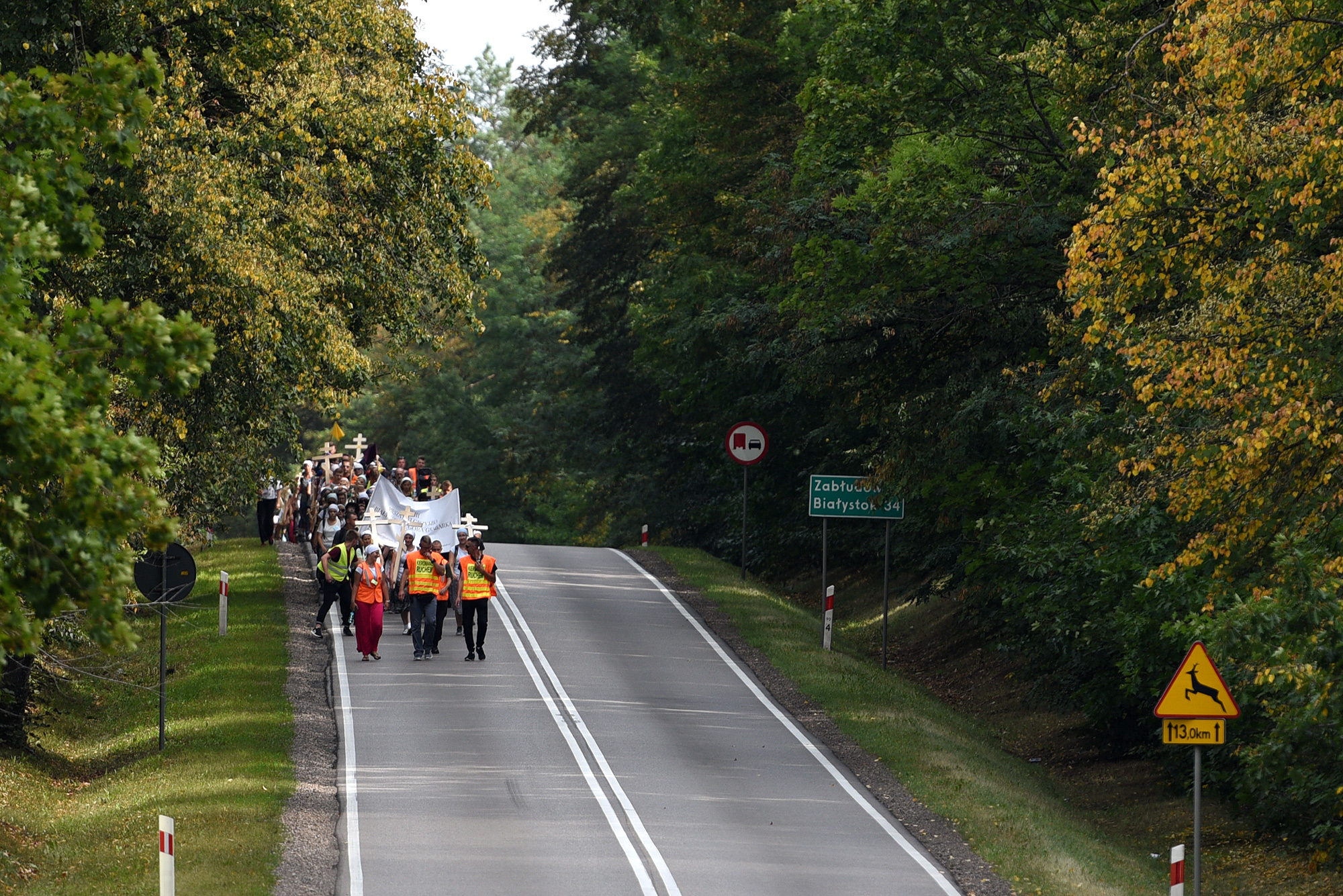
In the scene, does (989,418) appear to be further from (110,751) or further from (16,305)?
(16,305)

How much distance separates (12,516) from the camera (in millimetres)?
7773

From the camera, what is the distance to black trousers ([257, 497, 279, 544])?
36.4 meters

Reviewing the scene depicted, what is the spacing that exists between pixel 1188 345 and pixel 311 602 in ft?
61.2

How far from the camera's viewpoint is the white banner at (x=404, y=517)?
25.7 metres

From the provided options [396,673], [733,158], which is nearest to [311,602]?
[396,673]

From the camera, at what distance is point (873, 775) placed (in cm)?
1895

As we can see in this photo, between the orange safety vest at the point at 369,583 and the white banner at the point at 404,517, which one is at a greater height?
the white banner at the point at 404,517

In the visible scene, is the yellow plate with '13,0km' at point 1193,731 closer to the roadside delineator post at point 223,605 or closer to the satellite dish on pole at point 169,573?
the satellite dish on pole at point 169,573

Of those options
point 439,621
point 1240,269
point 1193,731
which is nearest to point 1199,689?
point 1193,731

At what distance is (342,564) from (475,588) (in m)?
2.32

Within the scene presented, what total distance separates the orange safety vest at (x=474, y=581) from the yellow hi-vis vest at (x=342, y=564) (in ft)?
6.27

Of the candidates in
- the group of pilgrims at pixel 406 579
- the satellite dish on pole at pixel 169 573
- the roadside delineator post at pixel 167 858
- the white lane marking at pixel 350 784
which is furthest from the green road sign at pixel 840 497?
the roadside delineator post at pixel 167 858

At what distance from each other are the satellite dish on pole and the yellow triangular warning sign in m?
10.7

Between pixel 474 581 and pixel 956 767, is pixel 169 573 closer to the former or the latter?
pixel 474 581
